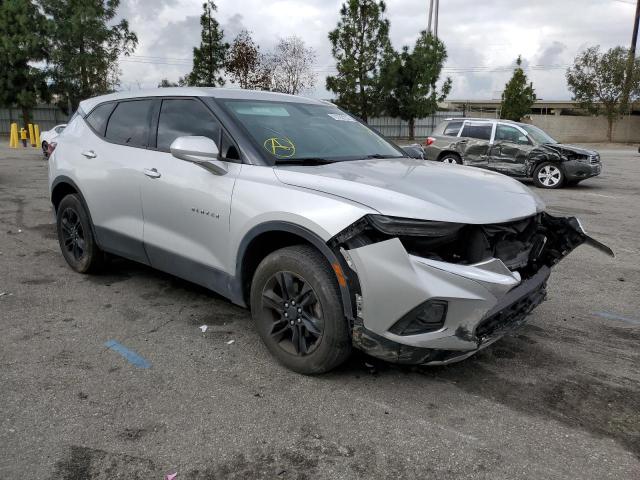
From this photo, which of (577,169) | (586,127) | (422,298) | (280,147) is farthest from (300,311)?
(586,127)

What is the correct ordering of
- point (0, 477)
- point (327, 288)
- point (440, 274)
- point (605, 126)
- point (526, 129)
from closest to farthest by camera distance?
point (0, 477), point (440, 274), point (327, 288), point (526, 129), point (605, 126)

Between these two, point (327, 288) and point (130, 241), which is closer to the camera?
point (327, 288)

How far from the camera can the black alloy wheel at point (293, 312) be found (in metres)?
3.20

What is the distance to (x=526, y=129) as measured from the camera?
13758 mm

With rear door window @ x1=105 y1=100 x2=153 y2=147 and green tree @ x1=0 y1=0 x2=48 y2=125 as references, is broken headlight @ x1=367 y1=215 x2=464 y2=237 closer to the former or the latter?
A: rear door window @ x1=105 y1=100 x2=153 y2=147

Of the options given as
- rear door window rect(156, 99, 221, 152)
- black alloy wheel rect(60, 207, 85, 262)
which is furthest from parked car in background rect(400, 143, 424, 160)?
black alloy wheel rect(60, 207, 85, 262)

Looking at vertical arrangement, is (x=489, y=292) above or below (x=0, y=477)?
above

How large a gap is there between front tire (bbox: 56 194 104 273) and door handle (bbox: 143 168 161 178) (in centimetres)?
113

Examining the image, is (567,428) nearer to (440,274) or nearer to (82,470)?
(440,274)

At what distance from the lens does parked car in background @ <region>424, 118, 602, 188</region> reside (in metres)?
13.1

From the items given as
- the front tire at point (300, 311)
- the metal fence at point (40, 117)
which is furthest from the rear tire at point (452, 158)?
the metal fence at point (40, 117)

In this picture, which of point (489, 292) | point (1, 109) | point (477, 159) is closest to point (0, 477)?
point (489, 292)

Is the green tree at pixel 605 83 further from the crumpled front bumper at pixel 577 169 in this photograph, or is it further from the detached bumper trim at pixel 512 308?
the detached bumper trim at pixel 512 308

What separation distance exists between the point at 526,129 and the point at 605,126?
35.1 metres
